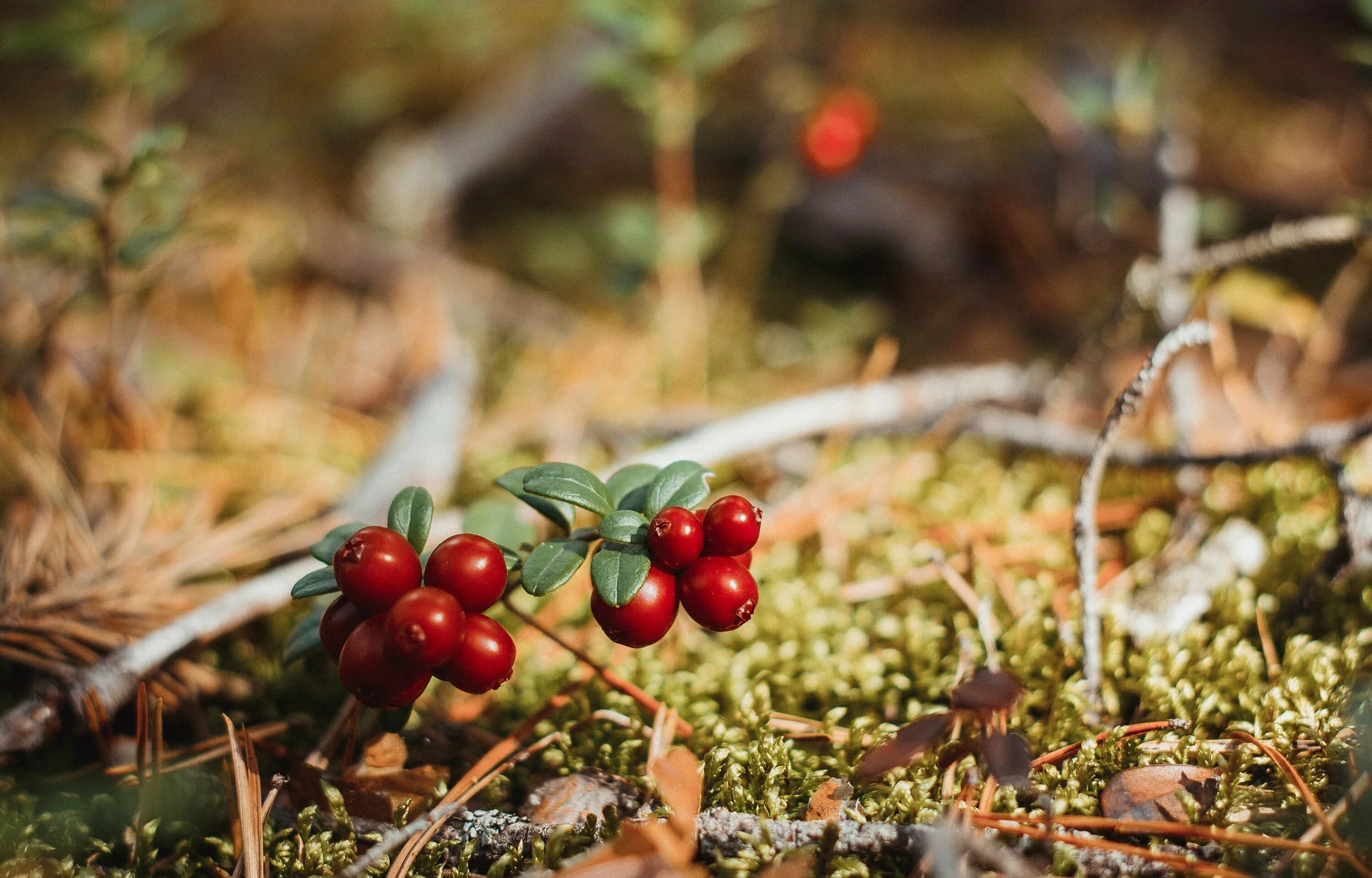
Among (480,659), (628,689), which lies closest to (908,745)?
(628,689)

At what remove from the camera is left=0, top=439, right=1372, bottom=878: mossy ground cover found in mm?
1183

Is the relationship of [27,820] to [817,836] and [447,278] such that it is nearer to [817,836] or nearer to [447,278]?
[817,836]

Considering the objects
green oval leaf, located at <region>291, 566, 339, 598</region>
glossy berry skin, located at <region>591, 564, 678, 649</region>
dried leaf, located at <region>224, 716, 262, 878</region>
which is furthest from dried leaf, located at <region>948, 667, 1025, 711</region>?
dried leaf, located at <region>224, 716, 262, 878</region>

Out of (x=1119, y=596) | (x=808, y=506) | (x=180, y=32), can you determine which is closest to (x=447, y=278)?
(x=180, y=32)

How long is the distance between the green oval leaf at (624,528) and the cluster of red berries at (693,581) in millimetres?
40

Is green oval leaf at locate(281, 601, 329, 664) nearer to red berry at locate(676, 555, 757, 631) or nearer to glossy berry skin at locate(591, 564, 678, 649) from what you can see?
glossy berry skin at locate(591, 564, 678, 649)

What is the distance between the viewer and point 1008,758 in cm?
114

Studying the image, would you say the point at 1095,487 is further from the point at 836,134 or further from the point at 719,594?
the point at 836,134

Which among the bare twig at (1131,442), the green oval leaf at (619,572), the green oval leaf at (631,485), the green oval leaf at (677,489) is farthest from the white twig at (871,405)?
the green oval leaf at (619,572)

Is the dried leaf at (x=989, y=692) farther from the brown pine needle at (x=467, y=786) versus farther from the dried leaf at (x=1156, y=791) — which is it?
the brown pine needle at (x=467, y=786)

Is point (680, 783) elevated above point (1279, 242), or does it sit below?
below

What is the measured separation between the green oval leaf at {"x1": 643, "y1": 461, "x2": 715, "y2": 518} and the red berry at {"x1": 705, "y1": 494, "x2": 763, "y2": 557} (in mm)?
75

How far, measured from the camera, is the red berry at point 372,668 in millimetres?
1011

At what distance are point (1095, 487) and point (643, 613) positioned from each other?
851mm
